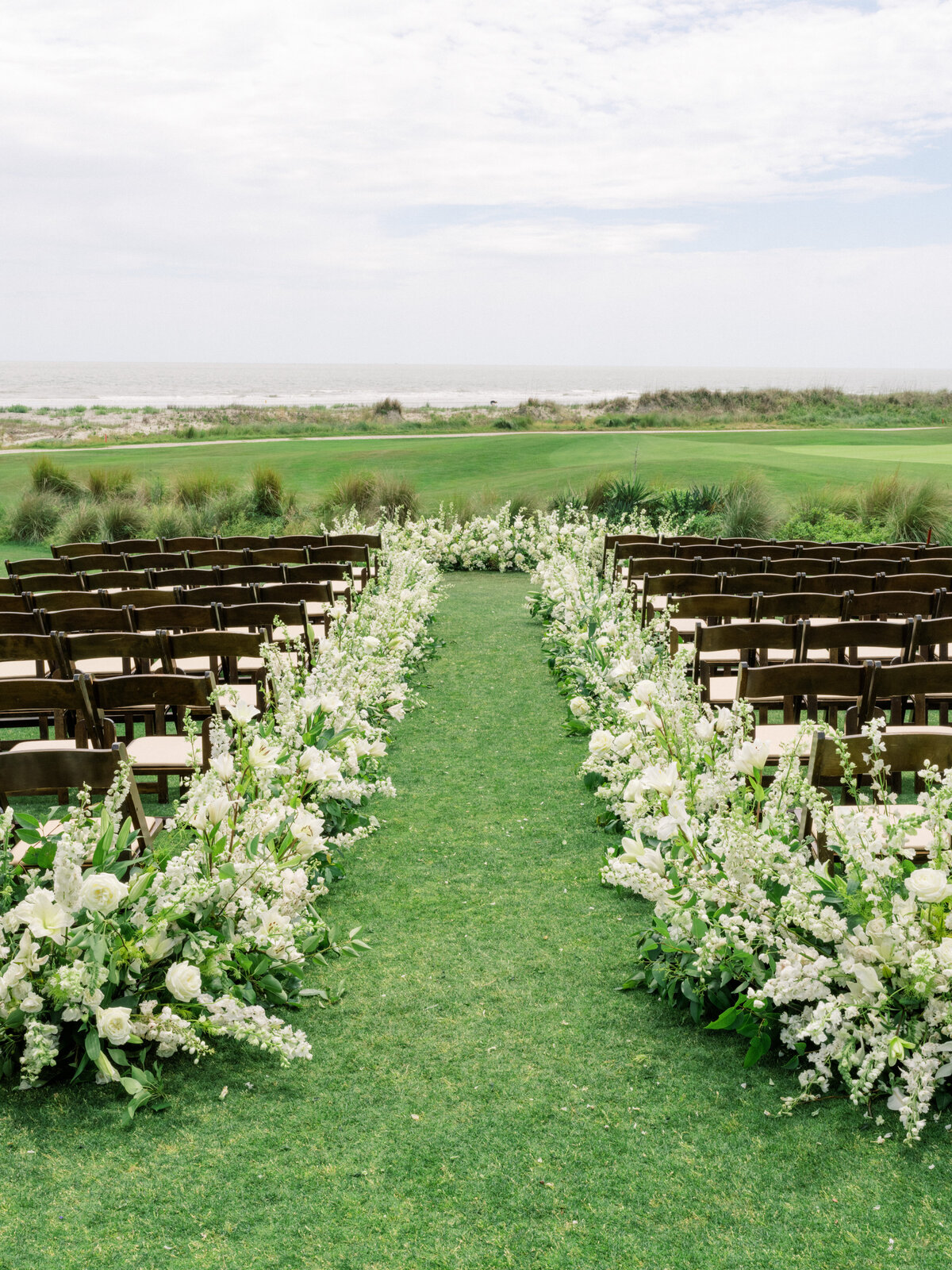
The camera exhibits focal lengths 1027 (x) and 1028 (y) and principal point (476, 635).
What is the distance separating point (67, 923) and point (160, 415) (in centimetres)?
7309

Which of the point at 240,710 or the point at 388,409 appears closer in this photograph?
the point at 240,710

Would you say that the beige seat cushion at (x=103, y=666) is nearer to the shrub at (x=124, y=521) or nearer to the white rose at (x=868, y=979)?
the white rose at (x=868, y=979)

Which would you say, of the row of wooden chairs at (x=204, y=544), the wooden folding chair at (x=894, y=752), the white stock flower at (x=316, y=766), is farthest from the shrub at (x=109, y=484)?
the wooden folding chair at (x=894, y=752)

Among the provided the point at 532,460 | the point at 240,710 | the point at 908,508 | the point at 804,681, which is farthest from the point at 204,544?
the point at 532,460

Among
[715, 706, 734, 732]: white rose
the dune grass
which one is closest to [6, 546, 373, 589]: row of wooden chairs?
[715, 706, 734, 732]: white rose

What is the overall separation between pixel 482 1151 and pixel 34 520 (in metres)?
17.6

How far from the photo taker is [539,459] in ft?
99.3

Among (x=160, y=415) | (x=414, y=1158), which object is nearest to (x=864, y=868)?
(x=414, y=1158)

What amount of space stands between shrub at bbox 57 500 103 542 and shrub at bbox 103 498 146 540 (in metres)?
0.16

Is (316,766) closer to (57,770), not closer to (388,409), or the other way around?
(57,770)

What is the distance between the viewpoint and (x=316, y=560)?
10.1 metres

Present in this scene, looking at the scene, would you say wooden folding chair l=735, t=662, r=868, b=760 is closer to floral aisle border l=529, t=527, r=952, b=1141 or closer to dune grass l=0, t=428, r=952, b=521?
floral aisle border l=529, t=527, r=952, b=1141

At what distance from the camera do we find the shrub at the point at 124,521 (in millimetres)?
16719

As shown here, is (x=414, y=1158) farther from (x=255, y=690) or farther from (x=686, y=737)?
(x=255, y=690)
